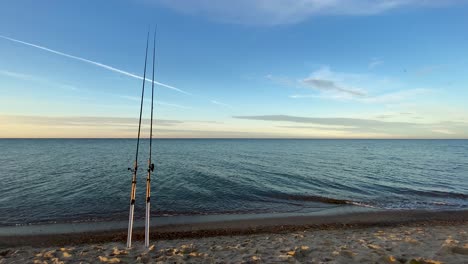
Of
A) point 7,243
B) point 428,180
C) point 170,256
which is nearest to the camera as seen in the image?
point 170,256

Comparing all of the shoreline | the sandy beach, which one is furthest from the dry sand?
the shoreline

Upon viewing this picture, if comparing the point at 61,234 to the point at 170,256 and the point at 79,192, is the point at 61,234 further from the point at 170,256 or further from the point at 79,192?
the point at 79,192

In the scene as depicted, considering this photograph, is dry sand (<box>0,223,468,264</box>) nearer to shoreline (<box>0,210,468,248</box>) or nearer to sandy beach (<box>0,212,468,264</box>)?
sandy beach (<box>0,212,468,264</box>)

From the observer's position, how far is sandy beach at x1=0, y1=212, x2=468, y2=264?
6.91m

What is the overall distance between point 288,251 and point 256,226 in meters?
4.71

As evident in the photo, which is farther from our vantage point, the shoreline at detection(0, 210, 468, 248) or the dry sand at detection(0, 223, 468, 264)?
the shoreline at detection(0, 210, 468, 248)

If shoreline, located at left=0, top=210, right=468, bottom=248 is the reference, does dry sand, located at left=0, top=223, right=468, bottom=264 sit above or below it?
above

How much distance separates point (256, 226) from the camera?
1216 centimetres

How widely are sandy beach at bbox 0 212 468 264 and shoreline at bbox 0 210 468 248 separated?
1.8 inches

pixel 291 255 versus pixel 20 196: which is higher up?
pixel 291 255

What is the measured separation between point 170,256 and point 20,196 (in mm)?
16816

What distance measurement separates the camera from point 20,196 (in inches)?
688

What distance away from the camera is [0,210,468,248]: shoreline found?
10328 millimetres

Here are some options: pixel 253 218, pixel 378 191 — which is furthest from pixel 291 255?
pixel 378 191
